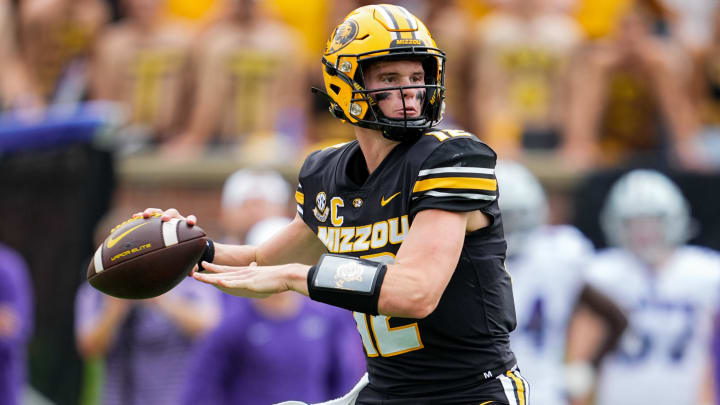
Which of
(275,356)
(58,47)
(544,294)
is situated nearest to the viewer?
(275,356)

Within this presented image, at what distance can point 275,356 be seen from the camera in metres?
6.47

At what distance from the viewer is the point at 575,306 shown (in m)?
7.67

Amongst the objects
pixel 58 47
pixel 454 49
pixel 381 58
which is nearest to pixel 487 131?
pixel 454 49

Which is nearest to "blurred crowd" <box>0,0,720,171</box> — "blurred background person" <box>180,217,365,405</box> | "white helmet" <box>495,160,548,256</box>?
"white helmet" <box>495,160,548,256</box>

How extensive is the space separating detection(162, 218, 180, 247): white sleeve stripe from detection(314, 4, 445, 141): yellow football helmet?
66cm

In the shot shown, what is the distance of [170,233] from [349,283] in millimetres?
699

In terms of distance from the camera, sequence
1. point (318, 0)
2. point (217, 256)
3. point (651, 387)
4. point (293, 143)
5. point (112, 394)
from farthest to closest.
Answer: point (318, 0) → point (293, 143) → point (651, 387) → point (112, 394) → point (217, 256)

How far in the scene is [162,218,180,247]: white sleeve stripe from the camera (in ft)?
12.8

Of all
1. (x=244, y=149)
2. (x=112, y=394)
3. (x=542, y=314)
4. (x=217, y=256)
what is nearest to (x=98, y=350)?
(x=112, y=394)

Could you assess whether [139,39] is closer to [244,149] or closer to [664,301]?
[244,149]

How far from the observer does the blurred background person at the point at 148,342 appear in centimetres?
721

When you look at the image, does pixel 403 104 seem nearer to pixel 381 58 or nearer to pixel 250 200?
pixel 381 58

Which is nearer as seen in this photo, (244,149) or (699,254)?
(699,254)

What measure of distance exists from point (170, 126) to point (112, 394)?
2539 mm
